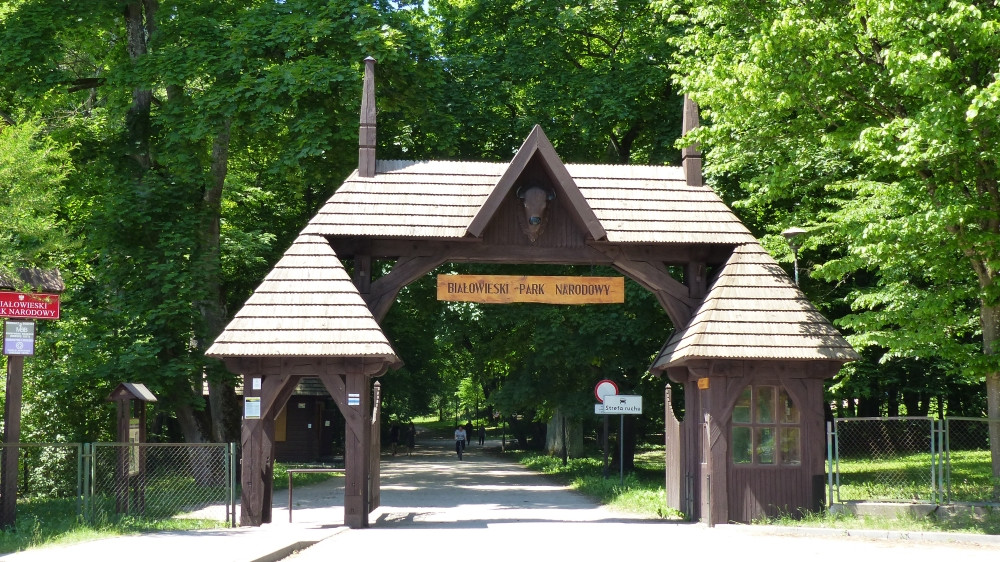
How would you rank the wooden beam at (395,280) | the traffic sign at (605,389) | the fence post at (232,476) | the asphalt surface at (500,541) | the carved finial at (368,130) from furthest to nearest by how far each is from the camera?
the traffic sign at (605,389), the carved finial at (368,130), the wooden beam at (395,280), the fence post at (232,476), the asphalt surface at (500,541)

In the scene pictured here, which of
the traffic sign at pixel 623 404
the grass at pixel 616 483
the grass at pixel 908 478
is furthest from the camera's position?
the traffic sign at pixel 623 404

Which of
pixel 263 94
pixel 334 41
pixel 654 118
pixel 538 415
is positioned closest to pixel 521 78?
pixel 654 118

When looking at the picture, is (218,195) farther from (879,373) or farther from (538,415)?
(879,373)

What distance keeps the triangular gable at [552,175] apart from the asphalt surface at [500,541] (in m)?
4.54

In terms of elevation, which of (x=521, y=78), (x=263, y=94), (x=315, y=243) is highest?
(x=521, y=78)

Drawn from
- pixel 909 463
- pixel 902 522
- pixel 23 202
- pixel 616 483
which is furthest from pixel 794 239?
pixel 23 202

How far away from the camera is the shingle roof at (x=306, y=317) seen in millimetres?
14992

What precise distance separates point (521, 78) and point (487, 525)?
1433 cm

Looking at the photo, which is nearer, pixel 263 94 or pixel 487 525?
pixel 487 525

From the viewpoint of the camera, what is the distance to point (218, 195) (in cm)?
2519

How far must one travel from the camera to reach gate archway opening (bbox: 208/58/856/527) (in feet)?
50.3

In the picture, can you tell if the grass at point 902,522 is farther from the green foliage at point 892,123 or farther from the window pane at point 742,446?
the green foliage at point 892,123

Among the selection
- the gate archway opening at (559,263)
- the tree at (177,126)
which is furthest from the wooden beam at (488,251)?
the tree at (177,126)

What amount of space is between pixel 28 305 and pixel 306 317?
3.74 metres
